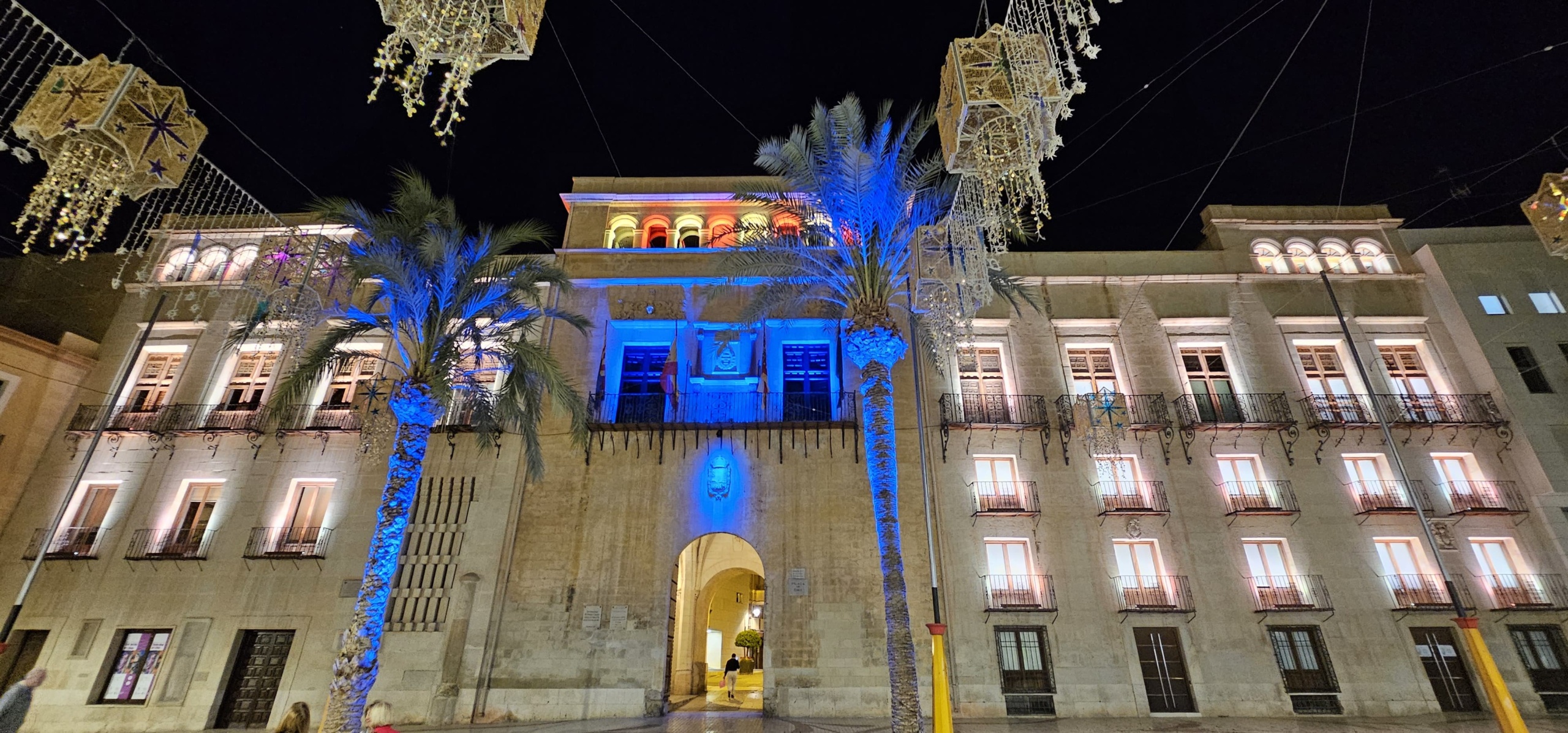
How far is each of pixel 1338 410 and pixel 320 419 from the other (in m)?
31.3

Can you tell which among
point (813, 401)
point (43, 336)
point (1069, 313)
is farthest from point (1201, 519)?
point (43, 336)

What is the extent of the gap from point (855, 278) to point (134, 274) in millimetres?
24849

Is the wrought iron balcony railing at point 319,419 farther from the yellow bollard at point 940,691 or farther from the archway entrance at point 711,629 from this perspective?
the yellow bollard at point 940,691

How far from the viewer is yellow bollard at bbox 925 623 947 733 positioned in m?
10.5

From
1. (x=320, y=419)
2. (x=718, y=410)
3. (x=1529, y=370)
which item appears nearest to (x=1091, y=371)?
(x=718, y=410)

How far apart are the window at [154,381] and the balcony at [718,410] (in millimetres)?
13908

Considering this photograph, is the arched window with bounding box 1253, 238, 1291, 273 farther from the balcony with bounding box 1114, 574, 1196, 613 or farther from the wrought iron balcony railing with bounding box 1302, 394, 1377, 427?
the balcony with bounding box 1114, 574, 1196, 613

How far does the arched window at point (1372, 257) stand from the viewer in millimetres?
22734

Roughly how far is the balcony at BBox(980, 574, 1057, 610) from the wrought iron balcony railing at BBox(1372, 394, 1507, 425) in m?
12.1

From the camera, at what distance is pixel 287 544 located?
18.7m

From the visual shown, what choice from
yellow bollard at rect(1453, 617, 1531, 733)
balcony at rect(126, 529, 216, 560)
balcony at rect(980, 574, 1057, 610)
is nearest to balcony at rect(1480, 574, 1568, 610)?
yellow bollard at rect(1453, 617, 1531, 733)

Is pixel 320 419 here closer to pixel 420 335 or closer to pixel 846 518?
pixel 420 335

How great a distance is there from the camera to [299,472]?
64.6ft

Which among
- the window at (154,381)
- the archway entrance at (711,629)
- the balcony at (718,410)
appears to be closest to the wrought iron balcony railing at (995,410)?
the balcony at (718,410)
